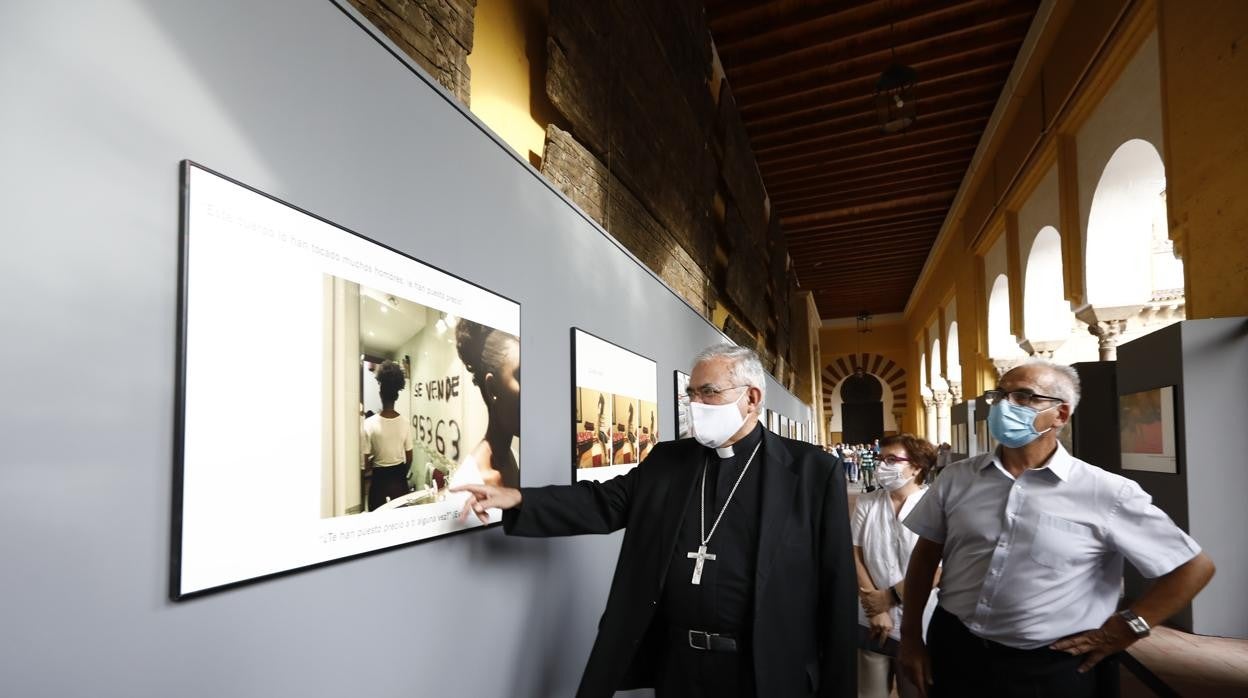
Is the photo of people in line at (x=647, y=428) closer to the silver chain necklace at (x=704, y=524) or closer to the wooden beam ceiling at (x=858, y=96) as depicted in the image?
the silver chain necklace at (x=704, y=524)

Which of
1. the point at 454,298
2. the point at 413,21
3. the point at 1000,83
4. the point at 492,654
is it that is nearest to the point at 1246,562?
the point at 492,654

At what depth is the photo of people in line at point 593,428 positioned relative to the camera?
322cm

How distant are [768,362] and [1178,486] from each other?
876cm

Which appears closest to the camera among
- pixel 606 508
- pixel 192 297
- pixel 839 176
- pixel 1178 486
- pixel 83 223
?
pixel 83 223

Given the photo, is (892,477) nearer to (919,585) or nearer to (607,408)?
(919,585)

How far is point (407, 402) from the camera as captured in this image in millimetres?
1904

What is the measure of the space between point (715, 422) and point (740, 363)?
0.24 m

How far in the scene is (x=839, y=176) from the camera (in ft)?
44.7

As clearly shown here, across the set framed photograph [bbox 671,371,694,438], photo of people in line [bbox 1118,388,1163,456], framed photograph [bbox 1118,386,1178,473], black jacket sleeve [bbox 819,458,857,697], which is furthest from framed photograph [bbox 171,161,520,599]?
photo of people in line [bbox 1118,388,1163,456]

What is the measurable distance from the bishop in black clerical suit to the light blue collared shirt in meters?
0.59

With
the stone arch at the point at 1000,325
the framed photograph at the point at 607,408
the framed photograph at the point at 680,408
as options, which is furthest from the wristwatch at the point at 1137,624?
the stone arch at the point at 1000,325

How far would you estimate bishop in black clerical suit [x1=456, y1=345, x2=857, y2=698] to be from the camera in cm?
229

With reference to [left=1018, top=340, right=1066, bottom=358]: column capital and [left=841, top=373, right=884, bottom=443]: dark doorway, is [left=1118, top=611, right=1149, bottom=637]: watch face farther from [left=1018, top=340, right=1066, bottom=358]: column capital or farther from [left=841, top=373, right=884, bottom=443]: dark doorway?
[left=841, top=373, right=884, bottom=443]: dark doorway

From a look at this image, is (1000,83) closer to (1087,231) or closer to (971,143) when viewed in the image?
(971,143)
